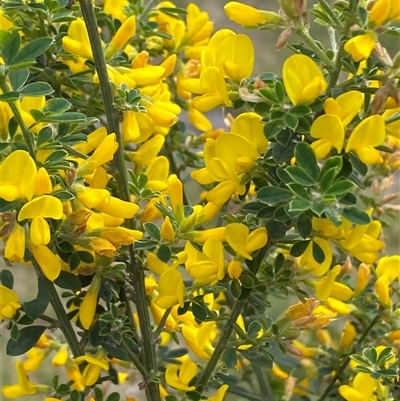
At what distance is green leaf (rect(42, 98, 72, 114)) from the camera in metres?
0.54

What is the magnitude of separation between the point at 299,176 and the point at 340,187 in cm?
3

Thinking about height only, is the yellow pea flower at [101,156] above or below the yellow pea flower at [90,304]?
above

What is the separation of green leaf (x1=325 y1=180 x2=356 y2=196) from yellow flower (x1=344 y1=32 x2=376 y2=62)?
93mm

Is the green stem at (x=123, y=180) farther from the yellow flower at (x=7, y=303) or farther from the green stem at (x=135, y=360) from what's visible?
the yellow flower at (x=7, y=303)

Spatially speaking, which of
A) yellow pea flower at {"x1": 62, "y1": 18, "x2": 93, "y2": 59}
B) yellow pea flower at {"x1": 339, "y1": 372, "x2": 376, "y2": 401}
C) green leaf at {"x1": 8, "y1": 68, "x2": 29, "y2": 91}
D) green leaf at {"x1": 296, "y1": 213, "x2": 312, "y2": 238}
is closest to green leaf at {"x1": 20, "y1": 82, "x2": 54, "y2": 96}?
green leaf at {"x1": 8, "y1": 68, "x2": 29, "y2": 91}

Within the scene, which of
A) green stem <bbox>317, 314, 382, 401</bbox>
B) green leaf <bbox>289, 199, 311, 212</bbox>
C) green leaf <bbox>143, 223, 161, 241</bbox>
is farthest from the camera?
green stem <bbox>317, 314, 382, 401</bbox>

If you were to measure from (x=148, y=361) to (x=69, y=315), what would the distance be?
0.10 meters

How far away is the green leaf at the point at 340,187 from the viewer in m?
0.50

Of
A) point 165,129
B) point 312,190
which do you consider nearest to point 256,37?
point 165,129

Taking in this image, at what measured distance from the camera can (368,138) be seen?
0.50 m

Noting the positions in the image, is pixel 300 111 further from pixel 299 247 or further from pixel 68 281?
pixel 68 281

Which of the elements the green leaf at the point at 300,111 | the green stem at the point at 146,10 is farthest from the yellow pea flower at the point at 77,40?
the green leaf at the point at 300,111

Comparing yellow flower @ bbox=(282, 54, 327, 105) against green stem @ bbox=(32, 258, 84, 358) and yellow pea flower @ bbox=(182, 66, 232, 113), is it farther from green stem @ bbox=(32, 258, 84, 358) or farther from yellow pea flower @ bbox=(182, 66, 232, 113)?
green stem @ bbox=(32, 258, 84, 358)

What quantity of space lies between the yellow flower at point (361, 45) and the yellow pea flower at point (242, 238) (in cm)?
15
